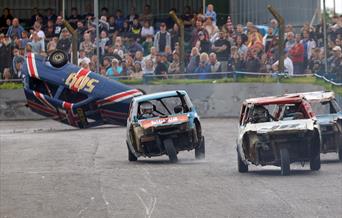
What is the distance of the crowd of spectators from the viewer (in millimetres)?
29453

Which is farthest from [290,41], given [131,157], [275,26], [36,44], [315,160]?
[315,160]

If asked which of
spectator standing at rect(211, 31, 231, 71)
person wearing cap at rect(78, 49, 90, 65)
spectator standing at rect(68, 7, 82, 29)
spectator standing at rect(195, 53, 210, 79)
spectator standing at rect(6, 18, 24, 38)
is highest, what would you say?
spectator standing at rect(68, 7, 82, 29)

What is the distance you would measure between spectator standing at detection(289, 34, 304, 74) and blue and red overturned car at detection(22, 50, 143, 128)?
3553 mm

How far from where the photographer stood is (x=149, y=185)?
1770 centimetres

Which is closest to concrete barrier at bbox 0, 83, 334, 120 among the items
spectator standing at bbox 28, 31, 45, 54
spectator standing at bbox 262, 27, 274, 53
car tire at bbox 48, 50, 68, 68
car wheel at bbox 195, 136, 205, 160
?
spectator standing at bbox 262, 27, 274, 53

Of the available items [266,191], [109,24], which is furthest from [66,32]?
[266,191]

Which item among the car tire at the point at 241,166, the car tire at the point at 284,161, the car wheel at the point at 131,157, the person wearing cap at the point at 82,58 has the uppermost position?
the person wearing cap at the point at 82,58

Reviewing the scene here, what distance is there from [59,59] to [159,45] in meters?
3.01

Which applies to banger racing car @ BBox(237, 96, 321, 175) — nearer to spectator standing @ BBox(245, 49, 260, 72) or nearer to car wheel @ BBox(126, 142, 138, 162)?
car wheel @ BBox(126, 142, 138, 162)

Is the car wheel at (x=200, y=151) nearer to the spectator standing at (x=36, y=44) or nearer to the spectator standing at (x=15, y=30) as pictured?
the spectator standing at (x=36, y=44)

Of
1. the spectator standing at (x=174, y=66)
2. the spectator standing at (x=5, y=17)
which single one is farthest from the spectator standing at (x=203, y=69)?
the spectator standing at (x=5, y=17)

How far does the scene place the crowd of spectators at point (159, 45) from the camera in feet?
96.6

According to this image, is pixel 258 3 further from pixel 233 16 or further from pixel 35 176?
pixel 35 176

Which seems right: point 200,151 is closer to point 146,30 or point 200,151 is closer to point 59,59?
point 59,59
